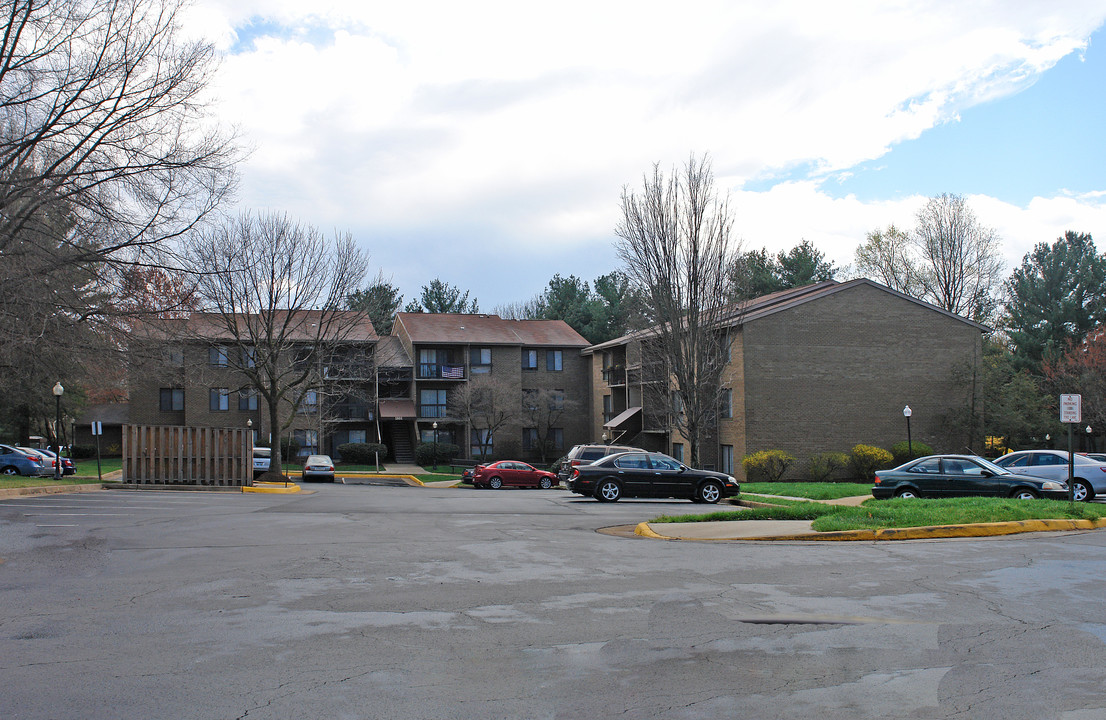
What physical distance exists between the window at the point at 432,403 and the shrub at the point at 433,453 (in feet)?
7.27

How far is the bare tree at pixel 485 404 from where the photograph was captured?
168ft

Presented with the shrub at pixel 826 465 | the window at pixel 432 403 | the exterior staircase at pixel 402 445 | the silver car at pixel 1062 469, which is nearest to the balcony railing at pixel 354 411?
the exterior staircase at pixel 402 445

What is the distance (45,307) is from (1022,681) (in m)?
19.9

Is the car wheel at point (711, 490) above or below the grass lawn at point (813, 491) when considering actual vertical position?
above

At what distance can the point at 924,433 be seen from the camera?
39094 millimetres

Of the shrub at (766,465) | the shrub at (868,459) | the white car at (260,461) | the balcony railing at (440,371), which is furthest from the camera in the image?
the balcony railing at (440,371)

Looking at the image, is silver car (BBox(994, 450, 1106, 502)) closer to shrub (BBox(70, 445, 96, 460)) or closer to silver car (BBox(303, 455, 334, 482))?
silver car (BBox(303, 455, 334, 482))

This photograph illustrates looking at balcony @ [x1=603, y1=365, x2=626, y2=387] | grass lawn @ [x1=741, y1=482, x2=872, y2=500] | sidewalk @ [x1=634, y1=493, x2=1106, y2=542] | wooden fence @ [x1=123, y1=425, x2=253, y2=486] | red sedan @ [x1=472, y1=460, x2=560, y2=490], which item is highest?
balcony @ [x1=603, y1=365, x2=626, y2=387]

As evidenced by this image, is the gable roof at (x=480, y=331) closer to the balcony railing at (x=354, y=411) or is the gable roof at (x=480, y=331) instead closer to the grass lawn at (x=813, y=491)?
the balcony railing at (x=354, y=411)

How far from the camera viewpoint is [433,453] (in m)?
52.0

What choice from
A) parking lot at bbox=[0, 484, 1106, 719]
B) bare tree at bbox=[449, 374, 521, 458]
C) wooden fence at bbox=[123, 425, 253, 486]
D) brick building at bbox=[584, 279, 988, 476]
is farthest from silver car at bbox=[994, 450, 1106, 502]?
bare tree at bbox=[449, 374, 521, 458]

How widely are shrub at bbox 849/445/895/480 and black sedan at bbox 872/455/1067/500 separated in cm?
1665

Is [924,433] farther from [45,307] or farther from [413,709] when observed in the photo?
[413,709]

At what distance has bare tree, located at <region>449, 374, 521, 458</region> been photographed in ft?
168
